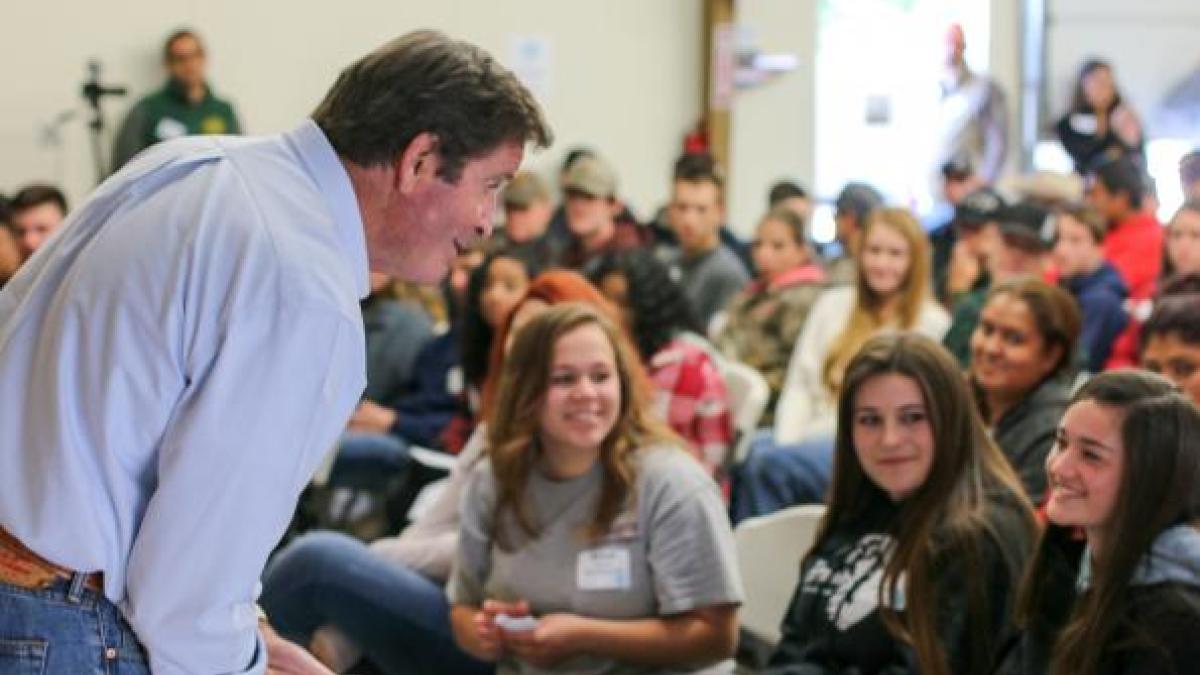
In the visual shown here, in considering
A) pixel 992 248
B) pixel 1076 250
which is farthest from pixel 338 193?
pixel 992 248

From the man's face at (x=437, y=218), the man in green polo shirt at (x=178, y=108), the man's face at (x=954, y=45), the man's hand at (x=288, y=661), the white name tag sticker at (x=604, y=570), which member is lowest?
the white name tag sticker at (x=604, y=570)

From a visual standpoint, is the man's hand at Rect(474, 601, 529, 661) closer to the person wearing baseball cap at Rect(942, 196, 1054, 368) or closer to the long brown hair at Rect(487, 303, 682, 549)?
the long brown hair at Rect(487, 303, 682, 549)

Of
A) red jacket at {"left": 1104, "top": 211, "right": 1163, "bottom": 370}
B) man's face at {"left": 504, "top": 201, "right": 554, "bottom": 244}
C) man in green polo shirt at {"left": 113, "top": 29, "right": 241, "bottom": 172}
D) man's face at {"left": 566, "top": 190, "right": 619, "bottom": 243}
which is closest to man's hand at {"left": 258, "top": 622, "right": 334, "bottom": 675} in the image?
red jacket at {"left": 1104, "top": 211, "right": 1163, "bottom": 370}

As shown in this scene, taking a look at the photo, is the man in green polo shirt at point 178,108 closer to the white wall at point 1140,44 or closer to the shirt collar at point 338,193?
the white wall at point 1140,44

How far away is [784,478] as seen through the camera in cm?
451

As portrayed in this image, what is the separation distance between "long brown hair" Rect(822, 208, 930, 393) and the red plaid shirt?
52 cm

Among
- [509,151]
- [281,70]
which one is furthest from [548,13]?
[509,151]

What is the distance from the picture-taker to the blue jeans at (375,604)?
373 centimetres

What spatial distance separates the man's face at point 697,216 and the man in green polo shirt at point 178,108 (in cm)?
253

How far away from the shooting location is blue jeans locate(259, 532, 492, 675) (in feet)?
12.2

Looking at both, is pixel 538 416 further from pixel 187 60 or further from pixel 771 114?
pixel 771 114

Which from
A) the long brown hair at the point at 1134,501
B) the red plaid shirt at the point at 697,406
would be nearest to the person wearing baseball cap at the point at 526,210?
the red plaid shirt at the point at 697,406

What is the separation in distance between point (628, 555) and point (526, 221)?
428 cm

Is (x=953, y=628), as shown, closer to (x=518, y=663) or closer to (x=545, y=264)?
(x=518, y=663)
